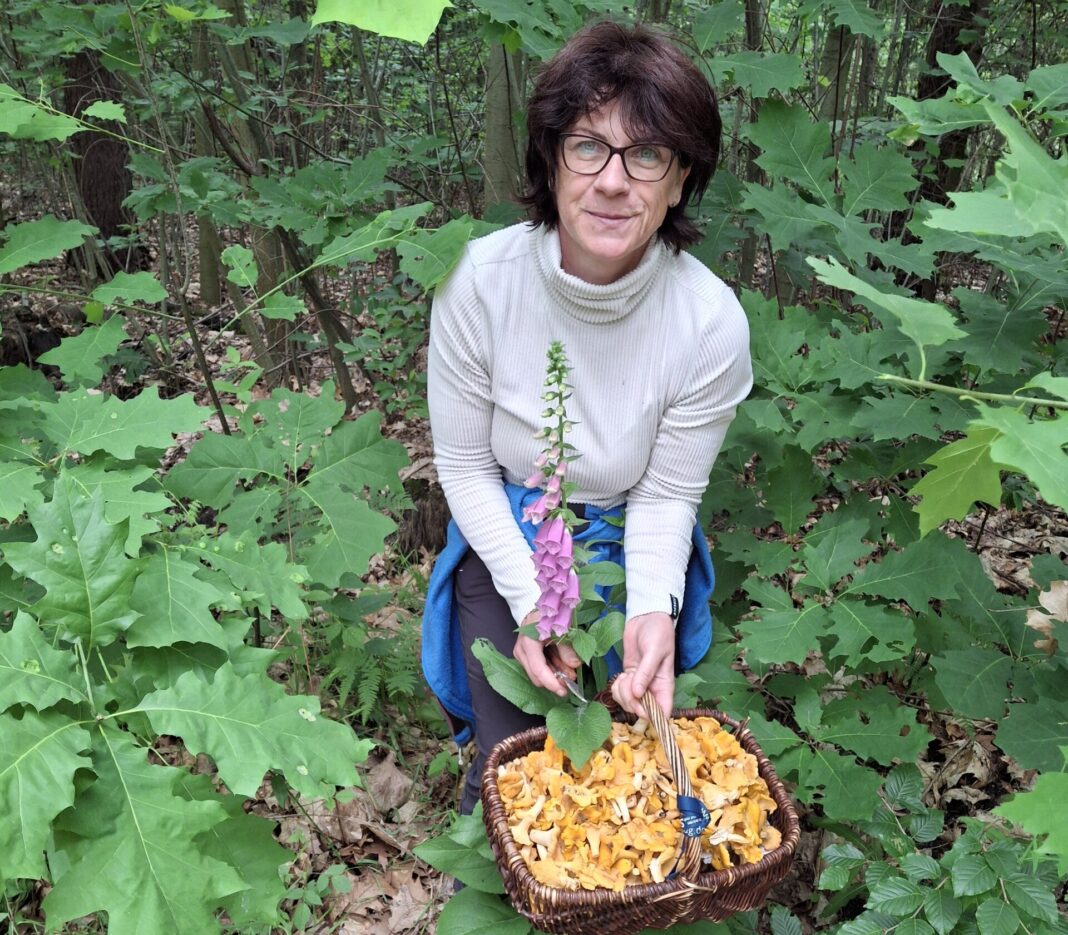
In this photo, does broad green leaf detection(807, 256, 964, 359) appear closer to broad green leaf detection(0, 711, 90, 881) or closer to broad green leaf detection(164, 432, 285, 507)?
broad green leaf detection(0, 711, 90, 881)

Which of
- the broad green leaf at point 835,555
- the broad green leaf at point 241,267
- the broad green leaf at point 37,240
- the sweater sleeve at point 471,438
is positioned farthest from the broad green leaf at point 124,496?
the broad green leaf at point 835,555

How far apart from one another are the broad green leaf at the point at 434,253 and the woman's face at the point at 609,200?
28cm

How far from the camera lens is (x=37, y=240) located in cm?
200

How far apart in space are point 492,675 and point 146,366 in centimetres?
328

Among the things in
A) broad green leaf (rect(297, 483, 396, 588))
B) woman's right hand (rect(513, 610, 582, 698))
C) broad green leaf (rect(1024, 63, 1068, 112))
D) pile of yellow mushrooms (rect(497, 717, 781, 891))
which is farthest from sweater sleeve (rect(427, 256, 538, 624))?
broad green leaf (rect(1024, 63, 1068, 112))

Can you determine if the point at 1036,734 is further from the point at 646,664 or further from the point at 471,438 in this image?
the point at 471,438

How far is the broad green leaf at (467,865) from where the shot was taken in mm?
1757

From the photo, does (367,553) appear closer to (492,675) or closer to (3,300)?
(492,675)

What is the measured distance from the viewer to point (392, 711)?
2967mm

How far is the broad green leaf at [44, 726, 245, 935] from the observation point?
47.4 inches

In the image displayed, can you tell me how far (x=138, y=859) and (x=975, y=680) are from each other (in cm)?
190

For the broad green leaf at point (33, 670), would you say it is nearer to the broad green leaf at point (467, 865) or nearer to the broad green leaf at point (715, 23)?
the broad green leaf at point (467, 865)

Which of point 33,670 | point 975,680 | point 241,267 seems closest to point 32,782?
point 33,670

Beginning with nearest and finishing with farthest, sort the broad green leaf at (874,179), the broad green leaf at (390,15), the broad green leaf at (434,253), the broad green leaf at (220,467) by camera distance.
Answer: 1. the broad green leaf at (390,15)
2. the broad green leaf at (434,253)
3. the broad green leaf at (220,467)
4. the broad green leaf at (874,179)
